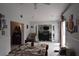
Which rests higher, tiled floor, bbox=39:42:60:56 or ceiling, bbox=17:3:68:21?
ceiling, bbox=17:3:68:21

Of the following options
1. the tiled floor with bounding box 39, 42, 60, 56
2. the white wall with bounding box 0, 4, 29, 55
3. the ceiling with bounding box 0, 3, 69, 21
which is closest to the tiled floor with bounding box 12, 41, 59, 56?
the tiled floor with bounding box 39, 42, 60, 56

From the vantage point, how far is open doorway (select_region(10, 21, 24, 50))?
8.70ft

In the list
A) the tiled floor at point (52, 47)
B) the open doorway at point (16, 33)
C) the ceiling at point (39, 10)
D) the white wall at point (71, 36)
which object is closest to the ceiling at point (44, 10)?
the ceiling at point (39, 10)

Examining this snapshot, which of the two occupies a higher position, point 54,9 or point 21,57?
point 54,9

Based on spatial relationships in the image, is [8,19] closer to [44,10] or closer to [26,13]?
[26,13]

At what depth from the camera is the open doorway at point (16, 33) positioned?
2.65 meters

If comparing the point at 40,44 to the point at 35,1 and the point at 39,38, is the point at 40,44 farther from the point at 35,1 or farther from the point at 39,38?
the point at 35,1

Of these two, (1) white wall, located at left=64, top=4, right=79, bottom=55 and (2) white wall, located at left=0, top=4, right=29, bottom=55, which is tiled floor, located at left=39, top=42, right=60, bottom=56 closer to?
(1) white wall, located at left=64, top=4, right=79, bottom=55

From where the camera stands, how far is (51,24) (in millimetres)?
2705

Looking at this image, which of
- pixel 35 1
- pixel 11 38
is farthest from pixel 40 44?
Result: pixel 35 1

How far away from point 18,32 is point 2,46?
360mm

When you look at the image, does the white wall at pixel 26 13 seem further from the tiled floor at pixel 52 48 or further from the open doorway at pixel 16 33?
the tiled floor at pixel 52 48

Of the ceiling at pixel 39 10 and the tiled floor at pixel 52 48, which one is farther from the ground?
the ceiling at pixel 39 10

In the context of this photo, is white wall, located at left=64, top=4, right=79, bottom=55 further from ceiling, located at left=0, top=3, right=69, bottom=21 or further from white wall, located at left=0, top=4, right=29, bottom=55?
white wall, located at left=0, top=4, right=29, bottom=55
